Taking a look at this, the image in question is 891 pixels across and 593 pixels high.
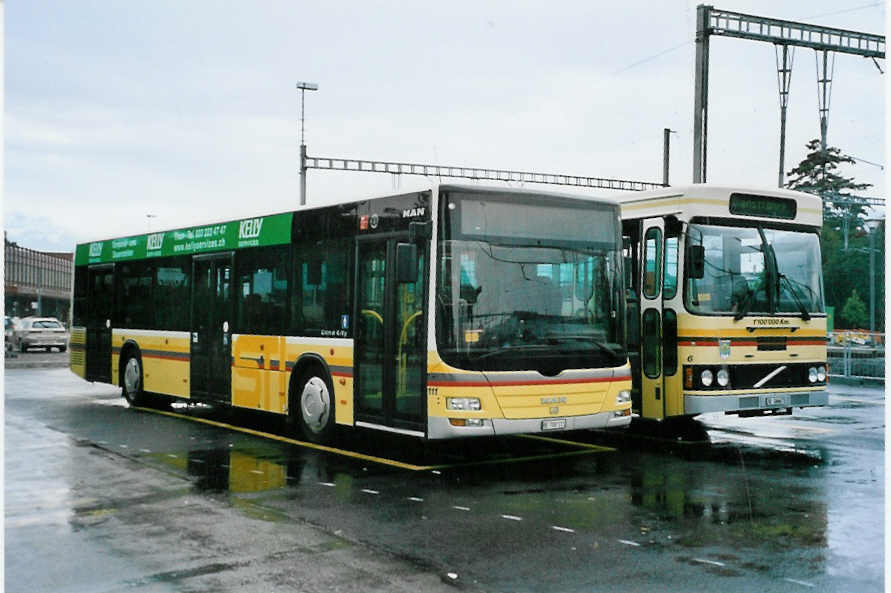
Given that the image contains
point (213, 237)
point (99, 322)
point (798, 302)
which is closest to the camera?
point (798, 302)

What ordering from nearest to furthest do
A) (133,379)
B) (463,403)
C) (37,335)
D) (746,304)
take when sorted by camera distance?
(463,403), (746,304), (133,379), (37,335)

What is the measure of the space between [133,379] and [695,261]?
1044cm

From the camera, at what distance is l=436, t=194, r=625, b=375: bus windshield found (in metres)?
10.7

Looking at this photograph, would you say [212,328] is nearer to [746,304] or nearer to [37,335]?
[746,304]

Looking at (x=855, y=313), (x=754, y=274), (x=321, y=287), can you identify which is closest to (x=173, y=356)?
(x=321, y=287)

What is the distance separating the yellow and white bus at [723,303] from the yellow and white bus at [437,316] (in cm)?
147

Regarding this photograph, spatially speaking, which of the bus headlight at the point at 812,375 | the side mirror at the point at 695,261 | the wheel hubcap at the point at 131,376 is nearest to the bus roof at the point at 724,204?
the side mirror at the point at 695,261

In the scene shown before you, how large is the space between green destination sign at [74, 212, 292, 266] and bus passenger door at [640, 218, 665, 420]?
475 centimetres

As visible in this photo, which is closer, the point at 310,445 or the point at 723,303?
the point at 723,303

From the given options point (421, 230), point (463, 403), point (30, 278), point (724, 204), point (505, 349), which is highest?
point (30, 278)

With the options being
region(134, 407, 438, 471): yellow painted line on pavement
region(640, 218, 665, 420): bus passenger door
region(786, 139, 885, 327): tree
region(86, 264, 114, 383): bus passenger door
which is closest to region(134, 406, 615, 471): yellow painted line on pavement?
region(134, 407, 438, 471): yellow painted line on pavement

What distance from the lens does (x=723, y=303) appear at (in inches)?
504

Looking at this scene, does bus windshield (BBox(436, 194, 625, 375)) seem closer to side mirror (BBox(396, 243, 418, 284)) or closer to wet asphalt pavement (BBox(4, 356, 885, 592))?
side mirror (BBox(396, 243, 418, 284))

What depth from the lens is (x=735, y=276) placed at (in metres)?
12.9
